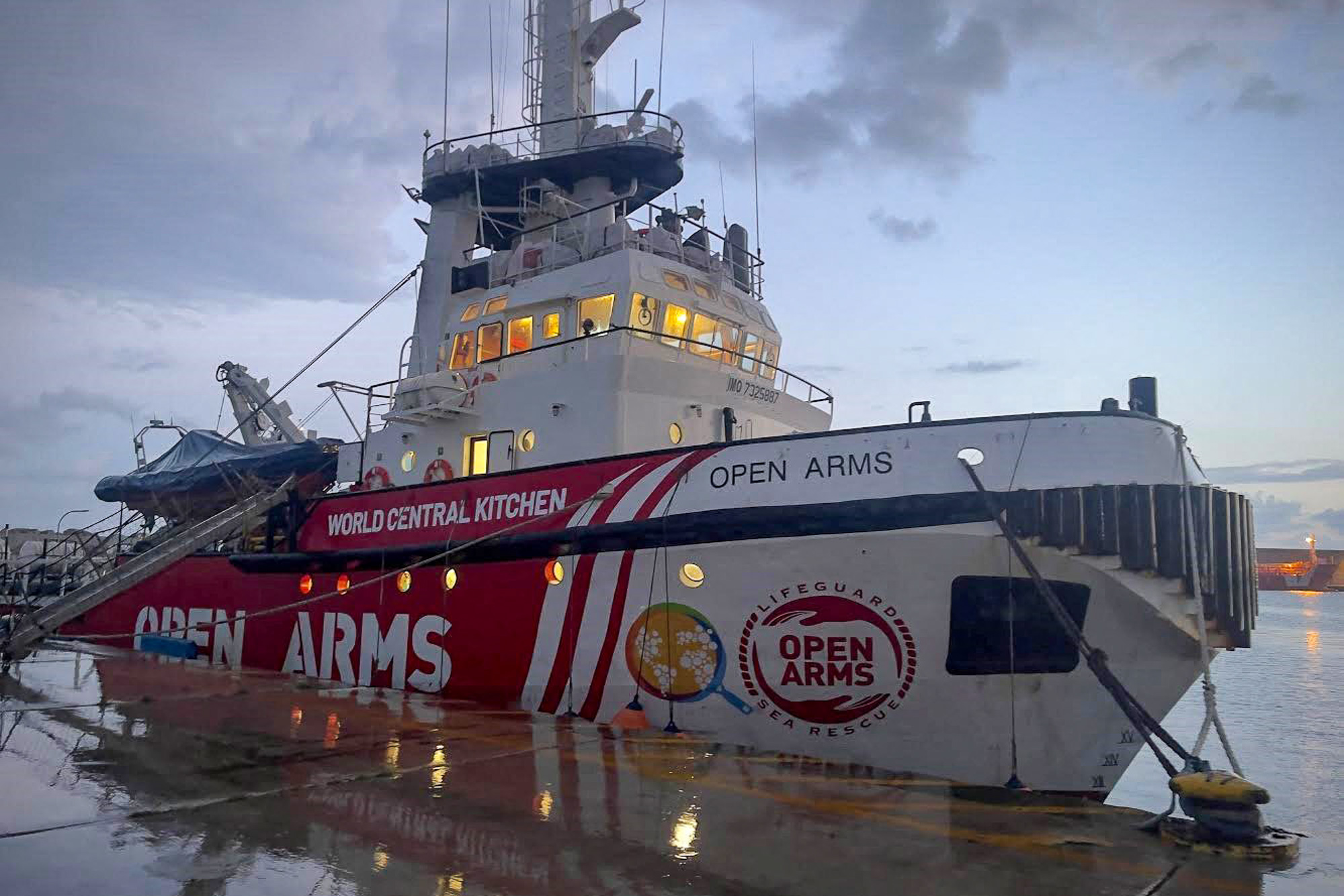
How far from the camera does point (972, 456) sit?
7.10 meters

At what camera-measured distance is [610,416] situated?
990cm

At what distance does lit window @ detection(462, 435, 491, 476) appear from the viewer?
36.5 ft

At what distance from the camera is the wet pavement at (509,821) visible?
418 cm

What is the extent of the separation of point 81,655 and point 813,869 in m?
13.2

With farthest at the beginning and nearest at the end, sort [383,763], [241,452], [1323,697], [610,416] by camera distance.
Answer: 1. [1323,697]
2. [241,452]
3. [610,416]
4. [383,763]

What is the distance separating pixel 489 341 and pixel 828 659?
21.7 ft

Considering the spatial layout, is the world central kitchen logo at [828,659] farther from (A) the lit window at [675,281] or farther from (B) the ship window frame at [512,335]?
(B) the ship window frame at [512,335]

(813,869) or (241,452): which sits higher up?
(241,452)

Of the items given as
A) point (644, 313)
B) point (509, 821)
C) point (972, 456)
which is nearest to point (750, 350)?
point (644, 313)

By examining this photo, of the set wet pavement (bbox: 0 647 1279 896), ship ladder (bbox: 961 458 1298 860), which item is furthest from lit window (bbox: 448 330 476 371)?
ship ladder (bbox: 961 458 1298 860)

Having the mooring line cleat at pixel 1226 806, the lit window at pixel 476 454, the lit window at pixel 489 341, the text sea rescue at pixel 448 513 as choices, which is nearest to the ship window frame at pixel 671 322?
the lit window at pixel 489 341

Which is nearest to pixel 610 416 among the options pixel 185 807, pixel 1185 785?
pixel 185 807

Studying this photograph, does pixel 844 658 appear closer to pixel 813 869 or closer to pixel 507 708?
pixel 813 869

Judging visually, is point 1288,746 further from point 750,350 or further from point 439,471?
point 439,471
